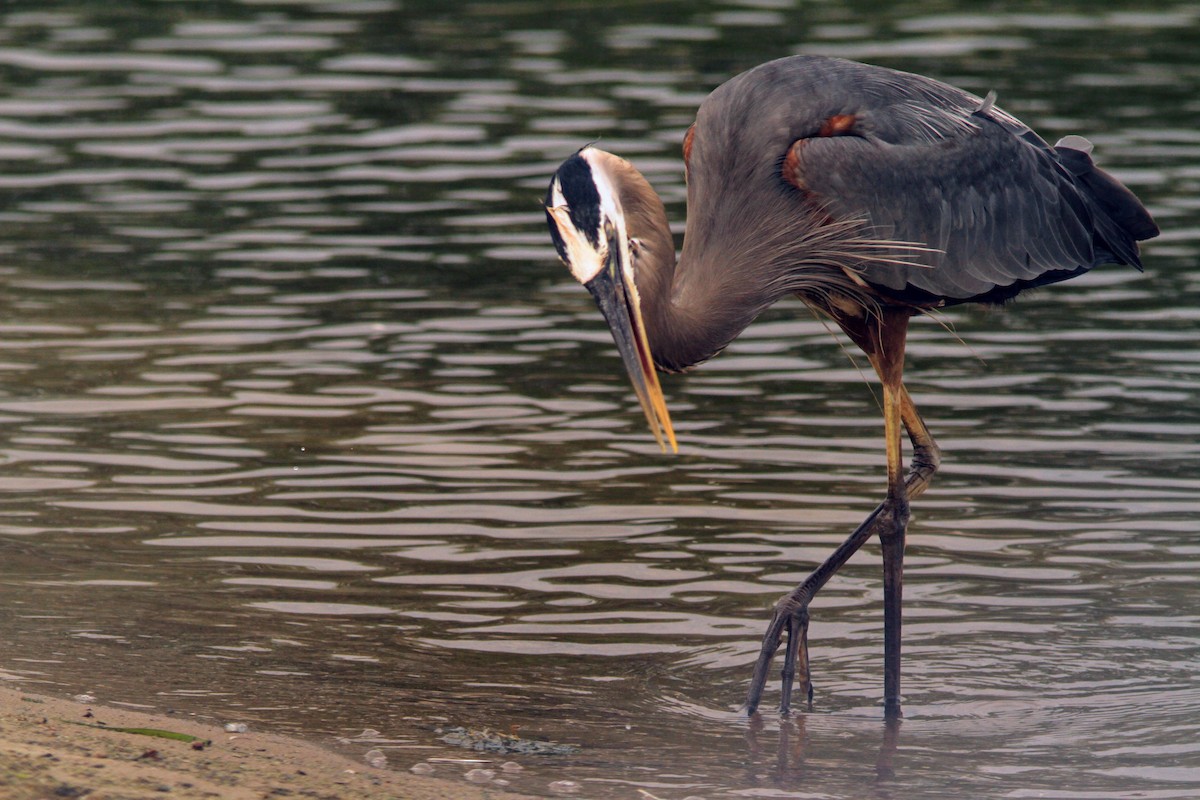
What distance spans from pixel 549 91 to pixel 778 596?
10.1 m

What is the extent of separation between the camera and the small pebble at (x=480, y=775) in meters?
6.03

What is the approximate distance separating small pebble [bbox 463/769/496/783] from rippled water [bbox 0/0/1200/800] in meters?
0.23

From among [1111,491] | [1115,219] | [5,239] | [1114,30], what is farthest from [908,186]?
[1114,30]

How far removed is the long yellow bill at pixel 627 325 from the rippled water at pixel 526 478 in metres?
1.08

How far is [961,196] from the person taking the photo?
7707 millimetres

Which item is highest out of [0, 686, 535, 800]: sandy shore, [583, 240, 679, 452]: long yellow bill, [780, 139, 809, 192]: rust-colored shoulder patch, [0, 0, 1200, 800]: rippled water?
[780, 139, 809, 192]: rust-colored shoulder patch

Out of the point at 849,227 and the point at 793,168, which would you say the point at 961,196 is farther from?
the point at 793,168

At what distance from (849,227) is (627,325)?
4.26 feet

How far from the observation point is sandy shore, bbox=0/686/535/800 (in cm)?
526

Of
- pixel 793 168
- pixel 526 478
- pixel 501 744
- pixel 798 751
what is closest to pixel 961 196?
pixel 793 168

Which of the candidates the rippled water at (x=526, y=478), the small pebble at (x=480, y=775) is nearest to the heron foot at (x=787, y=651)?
the rippled water at (x=526, y=478)

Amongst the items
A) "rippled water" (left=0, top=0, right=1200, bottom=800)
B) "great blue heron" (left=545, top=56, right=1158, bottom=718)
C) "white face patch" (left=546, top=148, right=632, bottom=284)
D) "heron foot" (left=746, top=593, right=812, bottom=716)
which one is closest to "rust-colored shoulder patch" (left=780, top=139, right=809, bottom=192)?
"great blue heron" (left=545, top=56, right=1158, bottom=718)

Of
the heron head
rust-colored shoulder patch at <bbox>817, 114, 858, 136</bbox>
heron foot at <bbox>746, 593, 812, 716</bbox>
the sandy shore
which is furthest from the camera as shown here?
rust-colored shoulder patch at <bbox>817, 114, 858, 136</bbox>

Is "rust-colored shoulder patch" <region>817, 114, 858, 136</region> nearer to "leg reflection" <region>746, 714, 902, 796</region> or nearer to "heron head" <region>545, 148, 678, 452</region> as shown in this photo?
"heron head" <region>545, 148, 678, 452</region>
